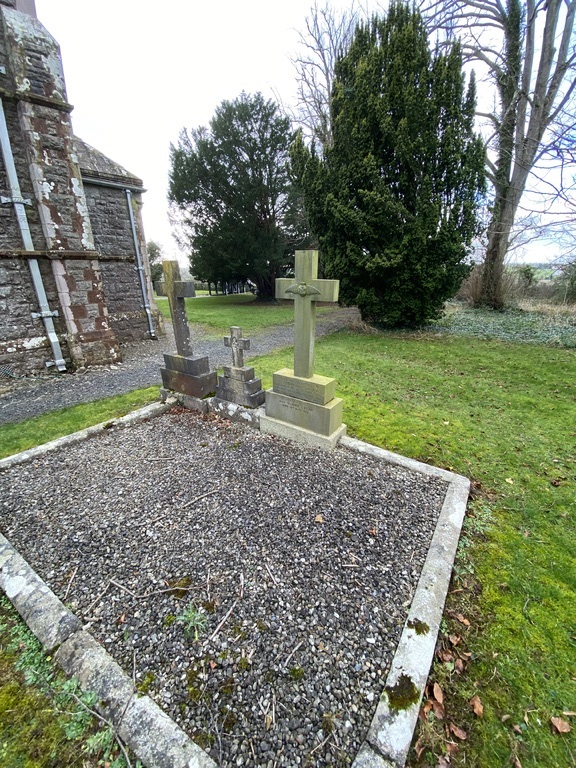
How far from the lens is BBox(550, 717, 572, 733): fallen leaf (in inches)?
64.3

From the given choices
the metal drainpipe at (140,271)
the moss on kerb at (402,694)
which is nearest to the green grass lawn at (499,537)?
the moss on kerb at (402,694)

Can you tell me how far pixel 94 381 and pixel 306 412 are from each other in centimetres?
515

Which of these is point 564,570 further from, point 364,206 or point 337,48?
point 337,48

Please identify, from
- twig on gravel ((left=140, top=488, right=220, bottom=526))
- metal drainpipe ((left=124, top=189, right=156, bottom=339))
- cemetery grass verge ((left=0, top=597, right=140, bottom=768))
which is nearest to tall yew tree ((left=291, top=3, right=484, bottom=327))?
metal drainpipe ((left=124, top=189, right=156, bottom=339))

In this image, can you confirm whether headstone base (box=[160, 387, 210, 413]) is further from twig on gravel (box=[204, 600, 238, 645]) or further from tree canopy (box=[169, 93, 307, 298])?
tree canopy (box=[169, 93, 307, 298])

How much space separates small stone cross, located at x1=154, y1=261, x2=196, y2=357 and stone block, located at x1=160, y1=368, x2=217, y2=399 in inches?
15.0

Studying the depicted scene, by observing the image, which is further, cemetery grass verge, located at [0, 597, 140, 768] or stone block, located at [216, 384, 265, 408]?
stone block, located at [216, 384, 265, 408]

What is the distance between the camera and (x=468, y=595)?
2.36 m

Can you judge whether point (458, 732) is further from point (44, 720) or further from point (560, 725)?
point (44, 720)

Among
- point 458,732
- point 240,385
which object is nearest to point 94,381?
point 240,385

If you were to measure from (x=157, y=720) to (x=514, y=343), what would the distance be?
430 inches

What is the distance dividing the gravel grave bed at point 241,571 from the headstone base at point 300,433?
17 centimetres

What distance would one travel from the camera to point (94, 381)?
6855 millimetres

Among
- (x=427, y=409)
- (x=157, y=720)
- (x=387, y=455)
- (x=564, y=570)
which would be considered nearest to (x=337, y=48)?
(x=427, y=409)
